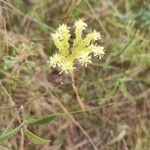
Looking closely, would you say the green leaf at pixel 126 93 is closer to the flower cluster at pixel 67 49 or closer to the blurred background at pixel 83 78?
the blurred background at pixel 83 78

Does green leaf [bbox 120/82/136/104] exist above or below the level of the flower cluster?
above

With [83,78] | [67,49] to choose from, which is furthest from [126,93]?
[67,49]

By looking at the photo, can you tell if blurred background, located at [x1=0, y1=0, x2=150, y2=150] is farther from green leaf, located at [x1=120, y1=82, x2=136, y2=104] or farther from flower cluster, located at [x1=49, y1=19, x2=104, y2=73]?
flower cluster, located at [x1=49, y1=19, x2=104, y2=73]

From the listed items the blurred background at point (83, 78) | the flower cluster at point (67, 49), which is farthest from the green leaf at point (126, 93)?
the flower cluster at point (67, 49)

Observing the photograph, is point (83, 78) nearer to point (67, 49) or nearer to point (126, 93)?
point (126, 93)

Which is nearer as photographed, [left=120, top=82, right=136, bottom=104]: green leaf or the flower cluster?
the flower cluster

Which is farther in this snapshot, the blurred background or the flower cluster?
the blurred background

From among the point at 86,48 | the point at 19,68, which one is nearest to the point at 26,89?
the point at 19,68

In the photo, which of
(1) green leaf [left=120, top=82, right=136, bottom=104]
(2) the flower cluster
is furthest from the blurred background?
(2) the flower cluster

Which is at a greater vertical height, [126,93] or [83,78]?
[83,78]
